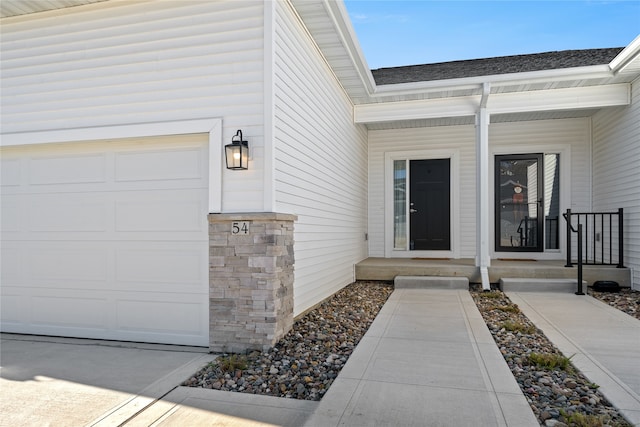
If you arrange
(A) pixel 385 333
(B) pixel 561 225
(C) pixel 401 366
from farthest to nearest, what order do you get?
(B) pixel 561 225 → (A) pixel 385 333 → (C) pixel 401 366

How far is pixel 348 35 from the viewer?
4.40 meters

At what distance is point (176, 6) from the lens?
3.52 metres

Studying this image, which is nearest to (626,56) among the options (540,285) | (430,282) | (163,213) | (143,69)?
(540,285)

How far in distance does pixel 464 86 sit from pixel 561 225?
10.4ft

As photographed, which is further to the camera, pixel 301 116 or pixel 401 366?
pixel 301 116

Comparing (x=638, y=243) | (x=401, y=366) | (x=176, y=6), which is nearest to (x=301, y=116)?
(x=176, y=6)

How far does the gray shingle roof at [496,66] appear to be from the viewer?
6.10 m

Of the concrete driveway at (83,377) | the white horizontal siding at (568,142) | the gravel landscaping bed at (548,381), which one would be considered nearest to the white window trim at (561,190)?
the white horizontal siding at (568,142)

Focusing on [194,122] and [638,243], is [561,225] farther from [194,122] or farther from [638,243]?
[194,122]

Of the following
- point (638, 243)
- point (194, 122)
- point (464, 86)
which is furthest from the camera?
point (464, 86)

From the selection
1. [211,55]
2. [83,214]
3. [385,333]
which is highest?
[211,55]

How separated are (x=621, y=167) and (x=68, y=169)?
7.03m

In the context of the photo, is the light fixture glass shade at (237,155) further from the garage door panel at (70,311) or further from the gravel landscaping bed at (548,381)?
the gravel landscaping bed at (548,381)

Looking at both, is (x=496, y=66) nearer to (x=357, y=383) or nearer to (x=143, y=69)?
(x=143, y=69)
